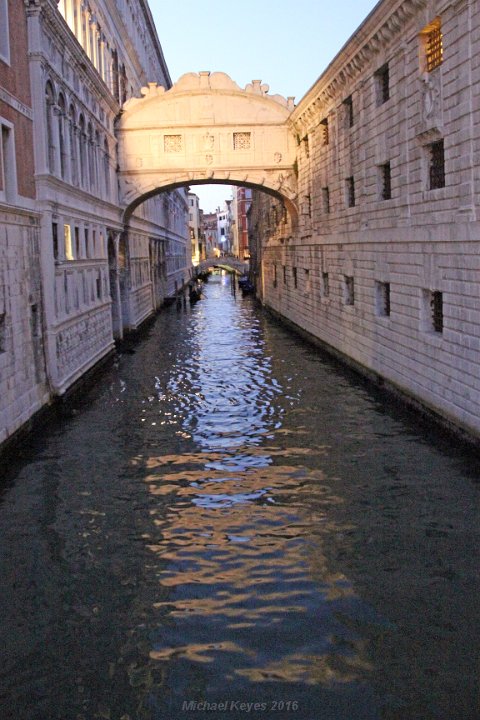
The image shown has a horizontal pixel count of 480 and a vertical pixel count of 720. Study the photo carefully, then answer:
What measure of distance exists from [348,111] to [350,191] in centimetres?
210

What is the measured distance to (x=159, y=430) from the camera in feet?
47.1

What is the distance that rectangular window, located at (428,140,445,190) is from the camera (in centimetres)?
1361

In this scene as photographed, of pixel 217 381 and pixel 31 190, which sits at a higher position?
pixel 31 190

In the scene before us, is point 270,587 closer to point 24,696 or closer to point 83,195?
point 24,696

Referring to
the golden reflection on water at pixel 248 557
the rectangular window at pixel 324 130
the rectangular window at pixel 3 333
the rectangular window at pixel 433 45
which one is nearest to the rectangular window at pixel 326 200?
the rectangular window at pixel 324 130

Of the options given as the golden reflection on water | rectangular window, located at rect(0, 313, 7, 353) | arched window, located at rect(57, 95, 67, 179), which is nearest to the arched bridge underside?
arched window, located at rect(57, 95, 67, 179)

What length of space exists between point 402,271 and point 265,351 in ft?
32.6

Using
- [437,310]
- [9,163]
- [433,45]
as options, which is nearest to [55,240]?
[9,163]

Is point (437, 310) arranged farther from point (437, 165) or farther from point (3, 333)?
point (3, 333)

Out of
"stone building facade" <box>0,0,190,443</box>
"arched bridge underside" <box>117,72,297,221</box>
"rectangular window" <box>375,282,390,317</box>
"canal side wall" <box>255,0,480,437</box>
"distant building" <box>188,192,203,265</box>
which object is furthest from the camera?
Answer: "distant building" <box>188,192,203,265</box>

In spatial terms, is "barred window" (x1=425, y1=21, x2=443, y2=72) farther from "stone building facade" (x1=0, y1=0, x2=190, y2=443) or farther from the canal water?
"stone building facade" (x1=0, y1=0, x2=190, y2=443)

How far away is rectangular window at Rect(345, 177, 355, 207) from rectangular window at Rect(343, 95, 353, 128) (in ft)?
4.61

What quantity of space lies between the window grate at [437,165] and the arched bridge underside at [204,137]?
49.4 ft

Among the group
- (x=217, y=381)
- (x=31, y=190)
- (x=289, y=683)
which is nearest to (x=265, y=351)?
(x=217, y=381)
